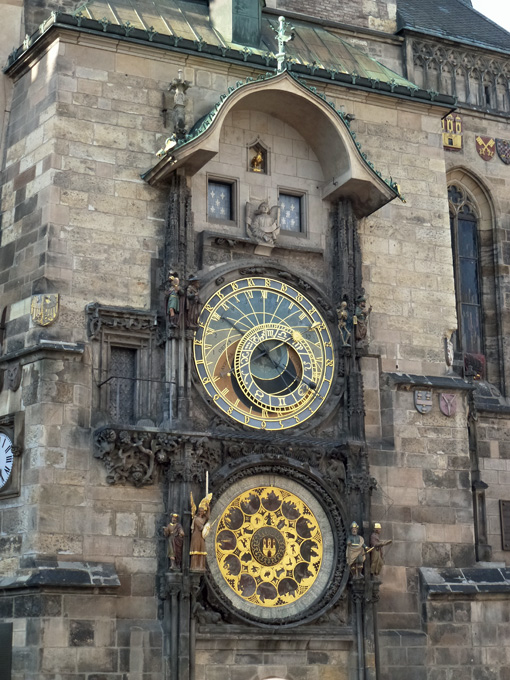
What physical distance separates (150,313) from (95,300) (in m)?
0.78

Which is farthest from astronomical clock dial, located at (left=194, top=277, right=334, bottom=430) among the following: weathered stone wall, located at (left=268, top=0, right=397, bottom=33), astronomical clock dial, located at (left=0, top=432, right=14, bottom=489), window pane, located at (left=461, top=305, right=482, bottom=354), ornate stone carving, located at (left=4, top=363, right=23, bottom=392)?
weathered stone wall, located at (left=268, top=0, right=397, bottom=33)

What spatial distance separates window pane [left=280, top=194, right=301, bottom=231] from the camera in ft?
64.3

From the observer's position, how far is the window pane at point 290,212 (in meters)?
19.6

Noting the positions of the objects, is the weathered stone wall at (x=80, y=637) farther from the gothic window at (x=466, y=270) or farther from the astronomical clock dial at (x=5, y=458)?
the gothic window at (x=466, y=270)

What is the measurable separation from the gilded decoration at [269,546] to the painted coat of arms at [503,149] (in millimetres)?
8262

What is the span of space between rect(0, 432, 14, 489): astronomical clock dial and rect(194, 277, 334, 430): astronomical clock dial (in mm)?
2760

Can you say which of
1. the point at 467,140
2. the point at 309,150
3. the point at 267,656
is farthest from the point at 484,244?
the point at 267,656

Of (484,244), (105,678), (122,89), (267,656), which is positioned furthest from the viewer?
(484,244)

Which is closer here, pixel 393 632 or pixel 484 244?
pixel 393 632

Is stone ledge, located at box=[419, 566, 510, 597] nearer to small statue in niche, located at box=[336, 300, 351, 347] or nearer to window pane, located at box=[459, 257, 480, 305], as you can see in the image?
small statue in niche, located at box=[336, 300, 351, 347]

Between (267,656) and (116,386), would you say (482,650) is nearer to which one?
(267,656)

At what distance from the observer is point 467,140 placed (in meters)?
23.1

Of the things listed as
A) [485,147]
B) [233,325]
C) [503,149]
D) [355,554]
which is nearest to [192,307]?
[233,325]

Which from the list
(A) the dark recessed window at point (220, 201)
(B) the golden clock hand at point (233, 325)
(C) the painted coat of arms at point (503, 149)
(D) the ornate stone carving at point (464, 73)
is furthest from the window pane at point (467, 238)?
(B) the golden clock hand at point (233, 325)
